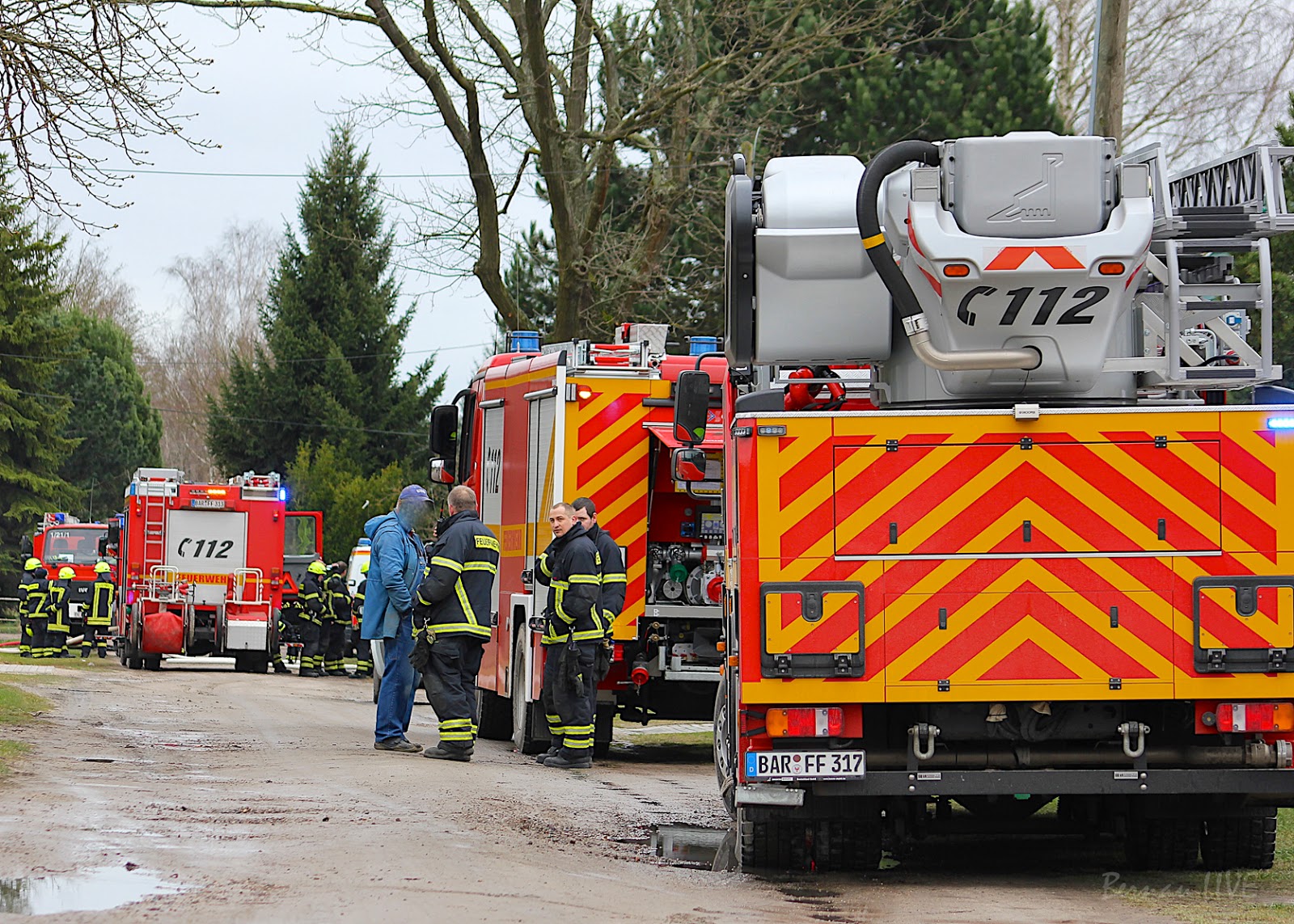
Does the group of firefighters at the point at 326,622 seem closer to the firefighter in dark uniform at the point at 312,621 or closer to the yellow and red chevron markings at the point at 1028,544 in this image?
the firefighter in dark uniform at the point at 312,621

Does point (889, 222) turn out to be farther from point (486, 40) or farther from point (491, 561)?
point (486, 40)

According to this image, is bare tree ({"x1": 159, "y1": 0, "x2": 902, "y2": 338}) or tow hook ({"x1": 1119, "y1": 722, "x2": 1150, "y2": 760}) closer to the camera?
tow hook ({"x1": 1119, "y1": 722, "x2": 1150, "y2": 760})

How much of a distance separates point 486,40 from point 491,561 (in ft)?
41.0

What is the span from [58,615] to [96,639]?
3.85 feet

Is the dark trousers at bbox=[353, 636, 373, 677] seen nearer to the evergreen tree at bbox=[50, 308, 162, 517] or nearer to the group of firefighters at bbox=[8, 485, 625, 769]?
the group of firefighters at bbox=[8, 485, 625, 769]

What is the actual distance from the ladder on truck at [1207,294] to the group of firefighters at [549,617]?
491 cm

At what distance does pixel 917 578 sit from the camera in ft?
24.2

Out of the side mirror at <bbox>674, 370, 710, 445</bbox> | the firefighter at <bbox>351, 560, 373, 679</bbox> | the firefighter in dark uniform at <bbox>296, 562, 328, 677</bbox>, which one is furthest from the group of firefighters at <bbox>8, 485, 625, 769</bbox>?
the firefighter in dark uniform at <bbox>296, 562, 328, 677</bbox>

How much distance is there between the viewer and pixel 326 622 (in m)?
25.6

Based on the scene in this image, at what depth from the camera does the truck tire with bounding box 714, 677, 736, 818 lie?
8172 mm

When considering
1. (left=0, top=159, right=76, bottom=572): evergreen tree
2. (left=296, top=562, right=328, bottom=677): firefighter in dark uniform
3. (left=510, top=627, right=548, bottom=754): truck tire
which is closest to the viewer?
(left=510, top=627, right=548, bottom=754): truck tire

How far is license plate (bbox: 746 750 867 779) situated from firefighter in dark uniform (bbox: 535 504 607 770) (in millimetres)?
4697

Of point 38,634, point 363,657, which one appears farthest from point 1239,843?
point 38,634

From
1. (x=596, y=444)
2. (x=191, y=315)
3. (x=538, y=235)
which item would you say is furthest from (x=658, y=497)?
(x=191, y=315)
